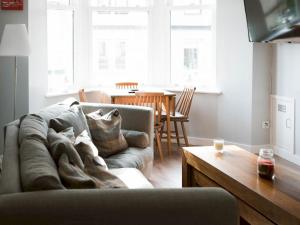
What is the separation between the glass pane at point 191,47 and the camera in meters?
5.78

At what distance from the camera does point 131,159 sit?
316 cm

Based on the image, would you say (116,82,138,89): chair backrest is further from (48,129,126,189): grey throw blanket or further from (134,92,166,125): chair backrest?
(48,129,126,189): grey throw blanket

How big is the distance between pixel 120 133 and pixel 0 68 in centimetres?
187

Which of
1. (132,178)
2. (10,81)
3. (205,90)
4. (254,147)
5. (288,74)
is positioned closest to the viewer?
(132,178)

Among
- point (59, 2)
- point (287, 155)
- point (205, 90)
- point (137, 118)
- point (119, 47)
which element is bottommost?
point (287, 155)

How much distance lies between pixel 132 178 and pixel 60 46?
338cm

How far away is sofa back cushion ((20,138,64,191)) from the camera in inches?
60.7

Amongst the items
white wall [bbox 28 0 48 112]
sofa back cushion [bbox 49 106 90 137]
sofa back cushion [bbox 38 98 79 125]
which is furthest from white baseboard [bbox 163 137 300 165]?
sofa back cushion [bbox 49 106 90 137]

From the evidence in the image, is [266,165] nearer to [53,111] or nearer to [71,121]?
[71,121]

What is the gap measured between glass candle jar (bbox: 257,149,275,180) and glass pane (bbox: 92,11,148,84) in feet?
12.3

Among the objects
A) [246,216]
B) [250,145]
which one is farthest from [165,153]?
[246,216]

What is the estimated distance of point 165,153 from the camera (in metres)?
5.23

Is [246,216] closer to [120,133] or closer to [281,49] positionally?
[120,133]

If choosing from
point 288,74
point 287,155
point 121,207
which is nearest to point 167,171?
point 287,155
